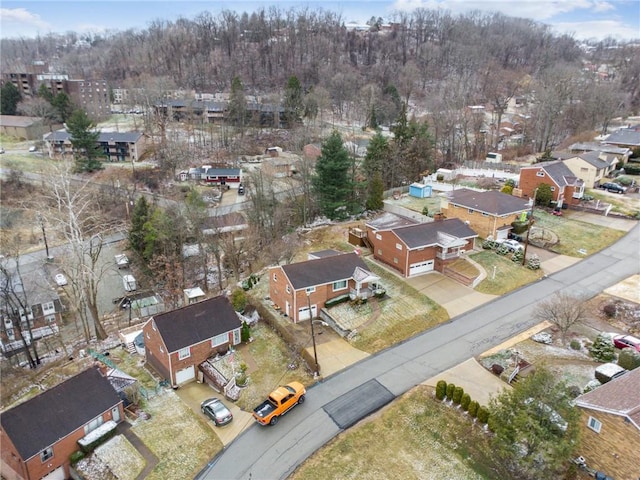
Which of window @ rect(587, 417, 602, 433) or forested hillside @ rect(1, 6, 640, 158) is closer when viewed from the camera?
window @ rect(587, 417, 602, 433)

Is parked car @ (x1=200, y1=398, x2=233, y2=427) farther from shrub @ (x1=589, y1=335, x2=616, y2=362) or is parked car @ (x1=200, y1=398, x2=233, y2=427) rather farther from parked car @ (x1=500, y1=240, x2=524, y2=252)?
parked car @ (x1=500, y1=240, x2=524, y2=252)

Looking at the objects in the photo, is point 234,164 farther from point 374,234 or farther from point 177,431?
point 177,431

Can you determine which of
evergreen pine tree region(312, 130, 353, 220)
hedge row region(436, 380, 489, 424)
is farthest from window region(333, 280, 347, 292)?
evergreen pine tree region(312, 130, 353, 220)

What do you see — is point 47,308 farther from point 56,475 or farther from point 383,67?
point 383,67

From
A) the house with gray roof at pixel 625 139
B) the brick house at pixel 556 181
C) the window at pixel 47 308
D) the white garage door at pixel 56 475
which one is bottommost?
the window at pixel 47 308

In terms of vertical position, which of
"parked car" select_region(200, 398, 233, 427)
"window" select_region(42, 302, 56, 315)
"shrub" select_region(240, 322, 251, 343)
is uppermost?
"shrub" select_region(240, 322, 251, 343)

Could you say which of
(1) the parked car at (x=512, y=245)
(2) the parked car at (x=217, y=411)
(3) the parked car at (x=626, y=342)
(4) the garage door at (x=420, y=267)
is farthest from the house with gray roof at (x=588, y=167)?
(2) the parked car at (x=217, y=411)

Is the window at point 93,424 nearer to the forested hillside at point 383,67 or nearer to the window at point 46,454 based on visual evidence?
the window at point 46,454
